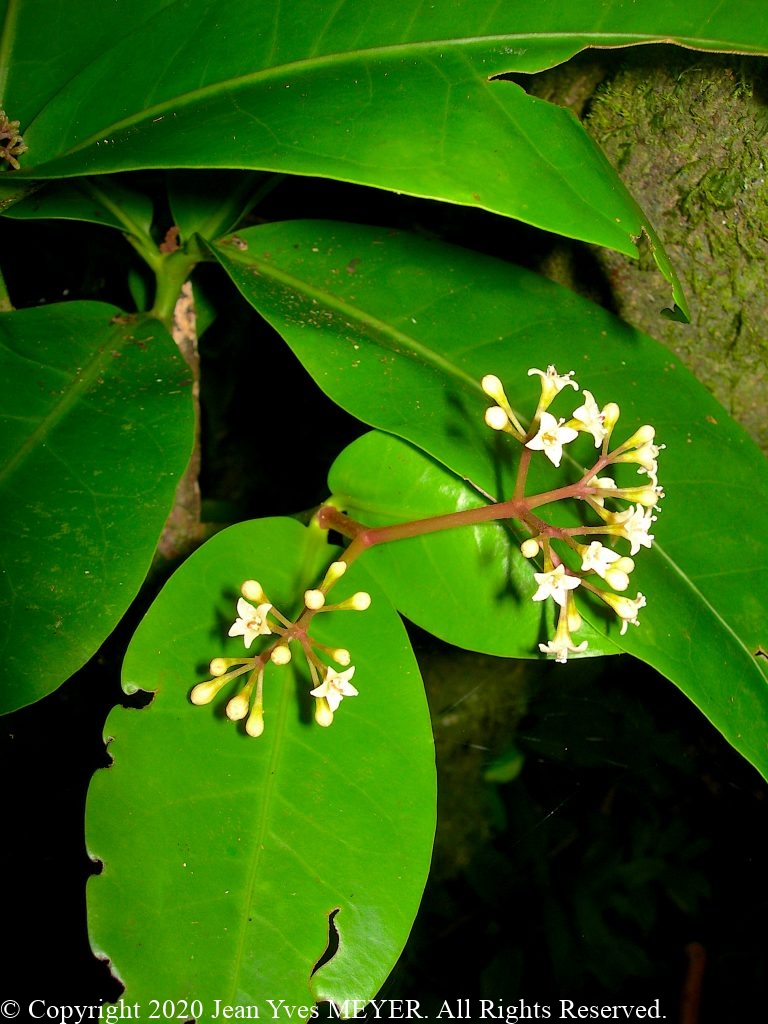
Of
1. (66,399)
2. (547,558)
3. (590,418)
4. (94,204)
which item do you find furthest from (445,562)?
(94,204)

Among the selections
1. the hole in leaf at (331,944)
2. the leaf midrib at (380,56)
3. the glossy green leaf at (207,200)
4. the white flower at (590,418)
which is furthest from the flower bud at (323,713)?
the glossy green leaf at (207,200)

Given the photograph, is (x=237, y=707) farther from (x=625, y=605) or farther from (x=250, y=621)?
(x=625, y=605)

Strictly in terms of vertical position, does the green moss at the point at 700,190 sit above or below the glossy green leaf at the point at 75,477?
above

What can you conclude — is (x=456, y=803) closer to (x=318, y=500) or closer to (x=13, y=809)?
(x=318, y=500)

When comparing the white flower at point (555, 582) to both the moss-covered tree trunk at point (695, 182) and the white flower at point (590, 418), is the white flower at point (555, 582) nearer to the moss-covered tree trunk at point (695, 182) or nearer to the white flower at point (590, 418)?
the white flower at point (590, 418)

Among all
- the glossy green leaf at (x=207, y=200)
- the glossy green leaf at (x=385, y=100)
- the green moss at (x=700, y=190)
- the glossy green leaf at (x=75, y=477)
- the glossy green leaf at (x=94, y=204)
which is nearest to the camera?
the glossy green leaf at (x=385, y=100)

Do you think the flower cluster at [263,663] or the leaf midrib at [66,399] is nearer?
the flower cluster at [263,663]

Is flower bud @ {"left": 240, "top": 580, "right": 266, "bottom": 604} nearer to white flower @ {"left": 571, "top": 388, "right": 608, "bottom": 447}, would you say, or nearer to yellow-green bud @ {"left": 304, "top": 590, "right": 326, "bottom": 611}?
yellow-green bud @ {"left": 304, "top": 590, "right": 326, "bottom": 611}
